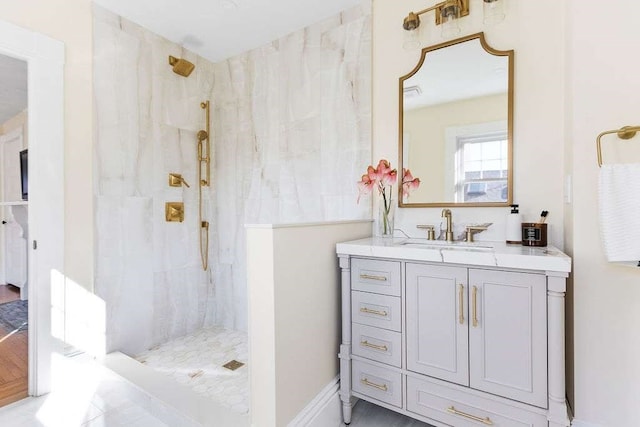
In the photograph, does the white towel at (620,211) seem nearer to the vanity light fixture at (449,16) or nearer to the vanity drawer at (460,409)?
the vanity drawer at (460,409)

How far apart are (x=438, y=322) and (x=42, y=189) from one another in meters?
2.46

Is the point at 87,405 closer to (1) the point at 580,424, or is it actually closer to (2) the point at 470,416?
(2) the point at 470,416

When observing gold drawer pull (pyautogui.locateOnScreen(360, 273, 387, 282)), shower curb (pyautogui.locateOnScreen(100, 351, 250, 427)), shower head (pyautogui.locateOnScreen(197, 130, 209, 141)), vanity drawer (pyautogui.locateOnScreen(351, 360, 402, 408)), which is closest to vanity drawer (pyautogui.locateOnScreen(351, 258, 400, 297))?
gold drawer pull (pyautogui.locateOnScreen(360, 273, 387, 282))

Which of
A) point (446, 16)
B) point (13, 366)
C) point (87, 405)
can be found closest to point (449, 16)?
point (446, 16)

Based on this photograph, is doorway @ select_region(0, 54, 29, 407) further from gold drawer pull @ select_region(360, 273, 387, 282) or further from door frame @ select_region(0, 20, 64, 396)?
gold drawer pull @ select_region(360, 273, 387, 282)

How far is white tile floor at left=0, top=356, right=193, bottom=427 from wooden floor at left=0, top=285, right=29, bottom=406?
0.41ft

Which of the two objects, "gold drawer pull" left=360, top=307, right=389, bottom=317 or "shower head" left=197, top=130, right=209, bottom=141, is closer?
"gold drawer pull" left=360, top=307, right=389, bottom=317

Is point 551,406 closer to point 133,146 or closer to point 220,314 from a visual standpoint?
point 220,314

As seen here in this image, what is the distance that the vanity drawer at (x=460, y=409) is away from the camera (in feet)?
4.11

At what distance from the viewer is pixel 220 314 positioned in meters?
3.06

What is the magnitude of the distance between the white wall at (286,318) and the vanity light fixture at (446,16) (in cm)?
144

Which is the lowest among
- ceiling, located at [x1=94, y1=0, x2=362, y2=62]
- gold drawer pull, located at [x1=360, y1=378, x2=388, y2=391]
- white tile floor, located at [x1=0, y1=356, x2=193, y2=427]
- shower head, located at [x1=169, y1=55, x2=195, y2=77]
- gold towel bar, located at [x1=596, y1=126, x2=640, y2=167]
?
white tile floor, located at [x1=0, y1=356, x2=193, y2=427]

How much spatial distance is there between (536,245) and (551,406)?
2.36 ft

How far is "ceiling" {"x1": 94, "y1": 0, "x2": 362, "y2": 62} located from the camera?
7.33 feet
